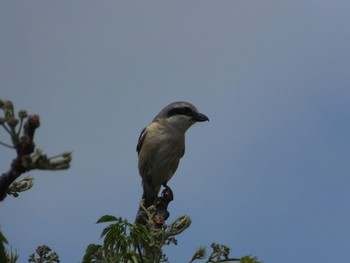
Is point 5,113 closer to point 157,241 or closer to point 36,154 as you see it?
point 36,154

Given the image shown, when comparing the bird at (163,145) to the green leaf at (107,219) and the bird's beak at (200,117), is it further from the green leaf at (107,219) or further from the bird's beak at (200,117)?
the green leaf at (107,219)

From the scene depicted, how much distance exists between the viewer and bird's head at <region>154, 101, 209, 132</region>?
1061 cm

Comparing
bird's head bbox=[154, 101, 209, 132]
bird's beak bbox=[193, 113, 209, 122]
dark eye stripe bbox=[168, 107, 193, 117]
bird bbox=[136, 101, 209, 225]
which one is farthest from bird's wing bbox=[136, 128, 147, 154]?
bird's beak bbox=[193, 113, 209, 122]

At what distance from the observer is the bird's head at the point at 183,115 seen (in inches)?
418

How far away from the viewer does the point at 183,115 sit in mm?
10688

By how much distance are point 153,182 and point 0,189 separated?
8.08 meters

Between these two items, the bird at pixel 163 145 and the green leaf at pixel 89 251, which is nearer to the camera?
the green leaf at pixel 89 251

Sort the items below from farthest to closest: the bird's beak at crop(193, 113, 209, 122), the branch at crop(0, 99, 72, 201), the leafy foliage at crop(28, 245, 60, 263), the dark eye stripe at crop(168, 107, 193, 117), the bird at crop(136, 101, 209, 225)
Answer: the dark eye stripe at crop(168, 107, 193, 117) → the bird's beak at crop(193, 113, 209, 122) → the bird at crop(136, 101, 209, 225) → the leafy foliage at crop(28, 245, 60, 263) → the branch at crop(0, 99, 72, 201)

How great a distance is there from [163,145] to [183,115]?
0.72 metres

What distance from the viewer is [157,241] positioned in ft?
13.6

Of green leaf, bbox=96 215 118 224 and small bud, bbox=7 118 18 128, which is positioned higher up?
green leaf, bbox=96 215 118 224

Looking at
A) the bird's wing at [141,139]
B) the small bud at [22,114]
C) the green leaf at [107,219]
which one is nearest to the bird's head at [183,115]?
the bird's wing at [141,139]

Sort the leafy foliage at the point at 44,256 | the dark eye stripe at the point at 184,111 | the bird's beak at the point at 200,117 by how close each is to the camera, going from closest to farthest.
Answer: the leafy foliage at the point at 44,256 → the bird's beak at the point at 200,117 → the dark eye stripe at the point at 184,111

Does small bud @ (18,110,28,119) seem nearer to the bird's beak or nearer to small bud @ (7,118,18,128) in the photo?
small bud @ (7,118,18,128)
